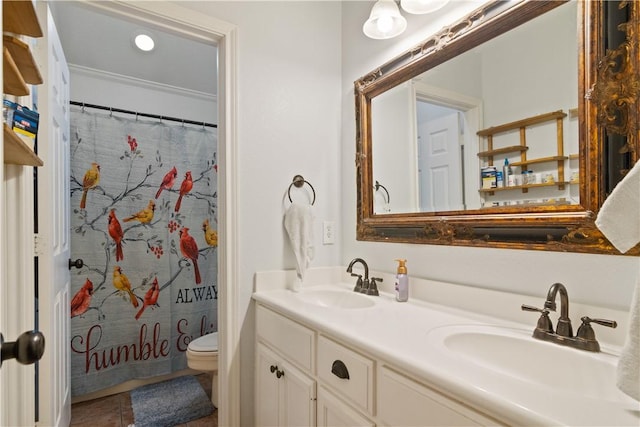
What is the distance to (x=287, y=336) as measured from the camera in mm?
1368

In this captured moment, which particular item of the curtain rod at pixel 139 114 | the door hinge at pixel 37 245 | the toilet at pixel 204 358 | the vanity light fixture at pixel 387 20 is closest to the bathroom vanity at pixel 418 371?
the toilet at pixel 204 358

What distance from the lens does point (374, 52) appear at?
5.83 feet

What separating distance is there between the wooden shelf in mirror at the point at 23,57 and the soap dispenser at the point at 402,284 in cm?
142

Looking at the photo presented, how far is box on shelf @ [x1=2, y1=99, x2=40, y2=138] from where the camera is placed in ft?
3.22

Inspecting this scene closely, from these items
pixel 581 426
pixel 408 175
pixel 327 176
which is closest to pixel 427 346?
pixel 581 426

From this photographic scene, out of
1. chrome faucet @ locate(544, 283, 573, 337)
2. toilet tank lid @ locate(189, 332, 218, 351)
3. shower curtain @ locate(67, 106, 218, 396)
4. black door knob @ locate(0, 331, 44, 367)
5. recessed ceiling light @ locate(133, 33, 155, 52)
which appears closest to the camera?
black door knob @ locate(0, 331, 44, 367)

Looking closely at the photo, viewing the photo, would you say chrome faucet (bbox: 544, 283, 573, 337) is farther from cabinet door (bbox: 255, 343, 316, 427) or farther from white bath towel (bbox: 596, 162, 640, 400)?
cabinet door (bbox: 255, 343, 316, 427)

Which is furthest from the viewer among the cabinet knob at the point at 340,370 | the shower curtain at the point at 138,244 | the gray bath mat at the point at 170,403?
the shower curtain at the point at 138,244

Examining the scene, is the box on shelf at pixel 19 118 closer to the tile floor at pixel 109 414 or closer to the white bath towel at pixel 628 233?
the white bath towel at pixel 628 233

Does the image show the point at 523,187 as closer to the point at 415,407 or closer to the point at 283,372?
the point at 415,407

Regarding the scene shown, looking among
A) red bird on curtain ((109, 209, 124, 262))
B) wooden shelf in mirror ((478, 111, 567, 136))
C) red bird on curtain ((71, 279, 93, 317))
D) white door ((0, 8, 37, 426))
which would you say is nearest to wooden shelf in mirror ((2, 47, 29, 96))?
white door ((0, 8, 37, 426))

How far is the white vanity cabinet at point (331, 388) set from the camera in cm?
80

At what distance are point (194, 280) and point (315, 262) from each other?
1301 millimetres

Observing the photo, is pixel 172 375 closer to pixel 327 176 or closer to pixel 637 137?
pixel 327 176
